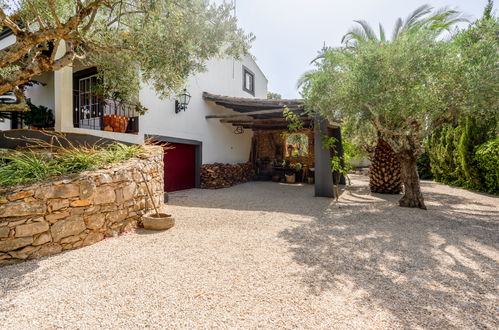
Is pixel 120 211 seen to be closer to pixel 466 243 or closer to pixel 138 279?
pixel 138 279

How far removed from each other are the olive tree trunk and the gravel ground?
1.38m

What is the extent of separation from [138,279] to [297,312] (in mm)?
1614

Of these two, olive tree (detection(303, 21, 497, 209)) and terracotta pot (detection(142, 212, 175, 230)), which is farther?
olive tree (detection(303, 21, 497, 209))

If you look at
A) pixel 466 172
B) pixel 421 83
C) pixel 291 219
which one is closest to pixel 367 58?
pixel 421 83

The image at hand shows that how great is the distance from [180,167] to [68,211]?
5937mm

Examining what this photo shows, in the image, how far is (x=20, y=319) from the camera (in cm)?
193

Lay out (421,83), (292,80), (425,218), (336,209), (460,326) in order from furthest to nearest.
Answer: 1. (292,80)
2. (336,209)
3. (425,218)
4. (421,83)
5. (460,326)

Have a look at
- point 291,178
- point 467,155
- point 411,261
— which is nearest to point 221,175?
point 291,178

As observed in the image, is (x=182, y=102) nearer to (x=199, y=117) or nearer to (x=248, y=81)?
(x=199, y=117)

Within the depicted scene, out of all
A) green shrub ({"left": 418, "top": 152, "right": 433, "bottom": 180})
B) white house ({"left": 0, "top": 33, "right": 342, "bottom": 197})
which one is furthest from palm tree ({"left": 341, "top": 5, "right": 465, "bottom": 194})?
green shrub ({"left": 418, "top": 152, "right": 433, "bottom": 180})

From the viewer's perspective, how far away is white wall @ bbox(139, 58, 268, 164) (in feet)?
25.0

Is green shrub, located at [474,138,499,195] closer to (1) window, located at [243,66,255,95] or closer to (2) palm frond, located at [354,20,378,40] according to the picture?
(2) palm frond, located at [354,20,378,40]

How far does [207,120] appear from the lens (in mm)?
10070

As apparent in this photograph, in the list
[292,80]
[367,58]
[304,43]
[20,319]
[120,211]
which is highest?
[304,43]
